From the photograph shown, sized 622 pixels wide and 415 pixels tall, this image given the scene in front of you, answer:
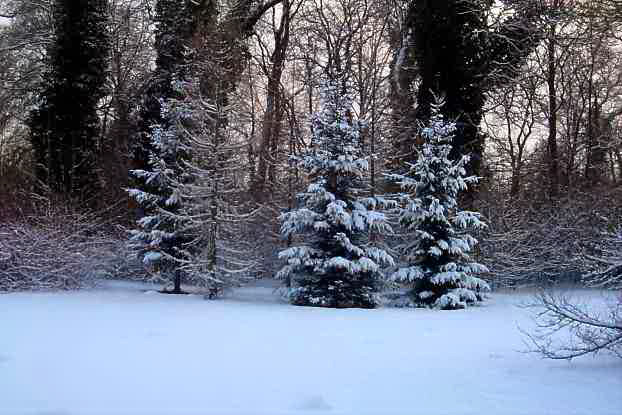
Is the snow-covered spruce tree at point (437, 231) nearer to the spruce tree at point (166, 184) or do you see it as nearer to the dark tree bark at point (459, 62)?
the dark tree bark at point (459, 62)

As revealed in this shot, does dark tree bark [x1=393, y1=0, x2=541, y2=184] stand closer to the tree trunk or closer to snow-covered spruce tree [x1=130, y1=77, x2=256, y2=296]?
the tree trunk

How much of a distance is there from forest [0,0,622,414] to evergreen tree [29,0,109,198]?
7 centimetres

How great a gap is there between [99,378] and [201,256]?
858 cm

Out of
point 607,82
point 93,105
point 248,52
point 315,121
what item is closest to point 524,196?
point 607,82

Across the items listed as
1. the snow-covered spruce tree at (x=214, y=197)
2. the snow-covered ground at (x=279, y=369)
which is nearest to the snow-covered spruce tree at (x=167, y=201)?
the snow-covered spruce tree at (x=214, y=197)

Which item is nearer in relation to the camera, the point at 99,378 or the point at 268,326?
the point at 99,378

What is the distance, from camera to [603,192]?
51.8 ft

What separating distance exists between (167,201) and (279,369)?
920 cm

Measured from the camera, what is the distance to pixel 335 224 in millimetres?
12102

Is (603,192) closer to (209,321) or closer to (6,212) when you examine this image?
(209,321)

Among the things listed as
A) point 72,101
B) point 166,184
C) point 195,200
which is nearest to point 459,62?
point 195,200

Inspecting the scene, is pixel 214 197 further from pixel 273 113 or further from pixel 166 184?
pixel 273 113

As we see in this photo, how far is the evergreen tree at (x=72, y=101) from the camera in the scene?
17.2 m

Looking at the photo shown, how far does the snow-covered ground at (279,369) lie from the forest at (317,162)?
340 mm
